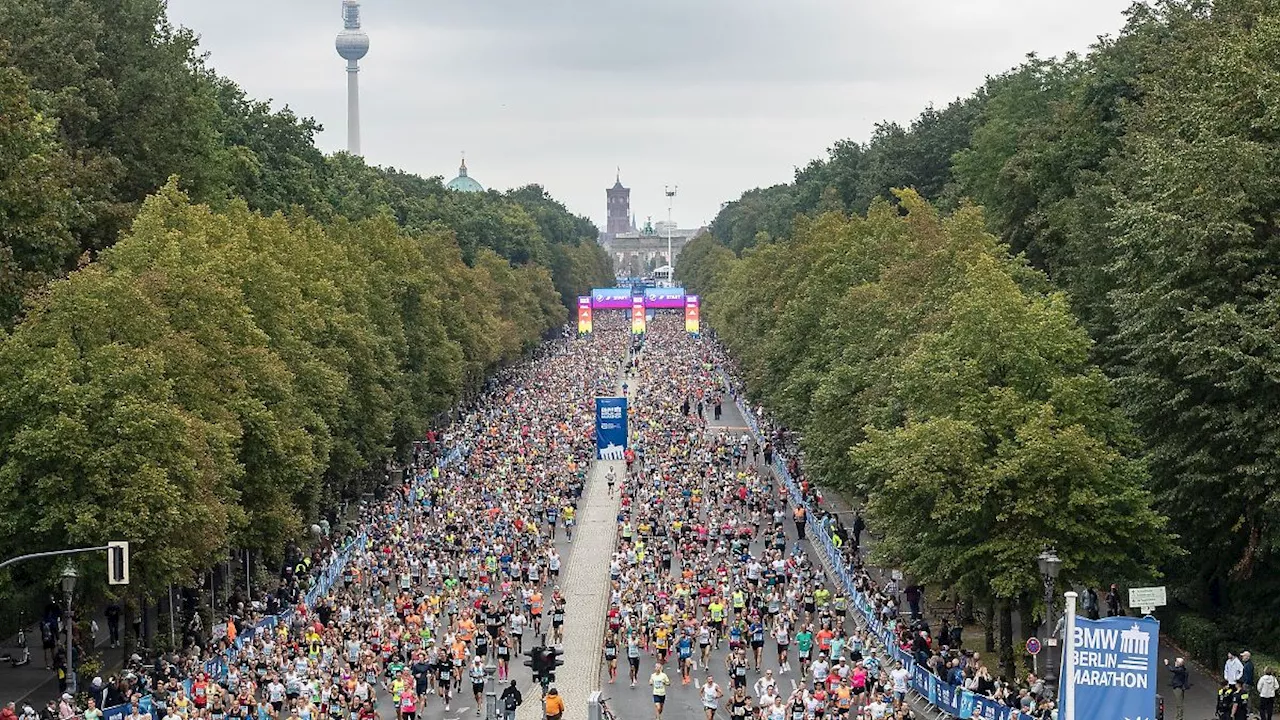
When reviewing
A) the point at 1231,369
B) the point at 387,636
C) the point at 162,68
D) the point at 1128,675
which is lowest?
the point at 387,636

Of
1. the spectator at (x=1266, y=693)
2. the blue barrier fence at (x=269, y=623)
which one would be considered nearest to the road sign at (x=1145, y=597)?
the spectator at (x=1266, y=693)

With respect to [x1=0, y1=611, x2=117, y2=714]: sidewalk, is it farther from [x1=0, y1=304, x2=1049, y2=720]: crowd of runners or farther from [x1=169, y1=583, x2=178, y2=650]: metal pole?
[x1=0, y1=304, x2=1049, y2=720]: crowd of runners

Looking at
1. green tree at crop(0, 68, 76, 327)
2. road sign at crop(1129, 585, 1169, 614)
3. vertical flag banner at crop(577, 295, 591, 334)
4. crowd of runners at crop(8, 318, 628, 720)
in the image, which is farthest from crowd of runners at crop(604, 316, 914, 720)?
vertical flag banner at crop(577, 295, 591, 334)

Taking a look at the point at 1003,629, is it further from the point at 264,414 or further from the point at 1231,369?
the point at 264,414

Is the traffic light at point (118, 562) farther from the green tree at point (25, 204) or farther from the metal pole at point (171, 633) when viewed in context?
the green tree at point (25, 204)

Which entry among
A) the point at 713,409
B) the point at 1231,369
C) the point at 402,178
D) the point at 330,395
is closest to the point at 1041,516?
the point at 1231,369

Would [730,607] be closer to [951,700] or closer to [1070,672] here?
[951,700]
